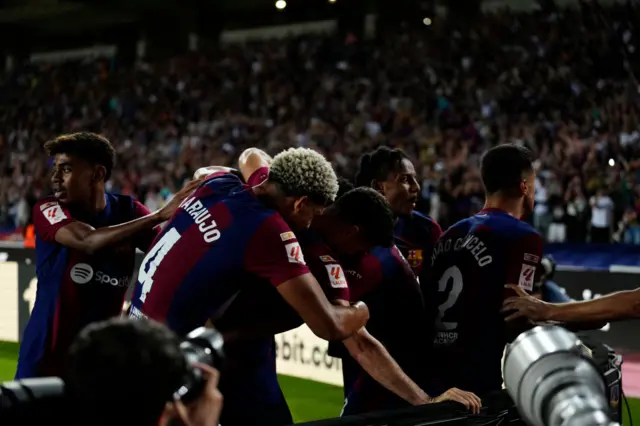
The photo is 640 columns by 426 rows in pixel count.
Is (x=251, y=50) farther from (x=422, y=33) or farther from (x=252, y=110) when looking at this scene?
(x=422, y=33)

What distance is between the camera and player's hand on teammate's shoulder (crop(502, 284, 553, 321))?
3463 millimetres

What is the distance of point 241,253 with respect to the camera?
10.6 feet

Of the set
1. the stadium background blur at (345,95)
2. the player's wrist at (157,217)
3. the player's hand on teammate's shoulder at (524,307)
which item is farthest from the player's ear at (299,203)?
the stadium background blur at (345,95)

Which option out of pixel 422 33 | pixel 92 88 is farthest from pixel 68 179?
pixel 92 88

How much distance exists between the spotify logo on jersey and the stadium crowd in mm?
9812

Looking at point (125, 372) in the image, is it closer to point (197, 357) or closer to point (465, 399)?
point (197, 357)

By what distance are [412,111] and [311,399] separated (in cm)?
1059

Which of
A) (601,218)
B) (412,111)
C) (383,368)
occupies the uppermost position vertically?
(412,111)

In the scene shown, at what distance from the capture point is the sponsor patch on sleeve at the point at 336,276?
3506 millimetres

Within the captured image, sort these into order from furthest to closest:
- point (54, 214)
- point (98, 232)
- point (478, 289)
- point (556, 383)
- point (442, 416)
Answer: point (54, 214) < point (98, 232) < point (478, 289) < point (442, 416) < point (556, 383)

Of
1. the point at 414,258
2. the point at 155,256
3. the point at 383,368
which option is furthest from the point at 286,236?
the point at 414,258

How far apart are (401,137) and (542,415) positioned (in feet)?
52.7

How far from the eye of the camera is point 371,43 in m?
21.5

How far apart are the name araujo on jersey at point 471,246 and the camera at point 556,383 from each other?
256cm
